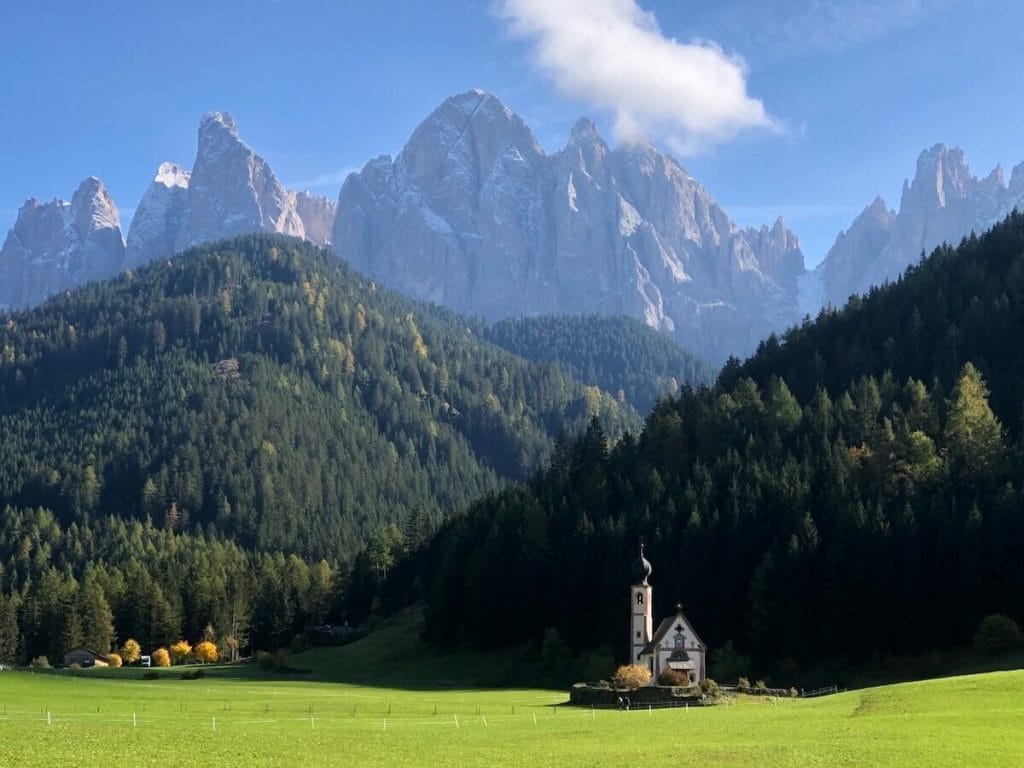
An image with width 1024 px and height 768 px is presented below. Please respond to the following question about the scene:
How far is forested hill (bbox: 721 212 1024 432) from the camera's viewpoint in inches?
5522

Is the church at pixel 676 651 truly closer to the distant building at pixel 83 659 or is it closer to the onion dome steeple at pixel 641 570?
the onion dome steeple at pixel 641 570

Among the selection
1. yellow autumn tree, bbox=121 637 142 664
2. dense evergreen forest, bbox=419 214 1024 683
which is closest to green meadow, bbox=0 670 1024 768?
dense evergreen forest, bbox=419 214 1024 683

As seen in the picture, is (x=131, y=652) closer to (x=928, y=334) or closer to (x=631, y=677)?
A: (x=631, y=677)

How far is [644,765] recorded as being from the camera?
34.6 m

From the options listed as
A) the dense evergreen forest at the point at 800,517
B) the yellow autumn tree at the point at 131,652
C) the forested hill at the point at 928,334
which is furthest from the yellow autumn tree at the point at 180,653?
the forested hill at the point at 928,334

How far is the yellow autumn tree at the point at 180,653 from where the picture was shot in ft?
455

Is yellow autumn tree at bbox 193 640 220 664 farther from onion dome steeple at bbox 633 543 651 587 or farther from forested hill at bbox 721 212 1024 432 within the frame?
forested hill at bbox 721 212 1024 432

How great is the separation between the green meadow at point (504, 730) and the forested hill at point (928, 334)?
80084 mm

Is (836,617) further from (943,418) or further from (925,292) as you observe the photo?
(925,292)

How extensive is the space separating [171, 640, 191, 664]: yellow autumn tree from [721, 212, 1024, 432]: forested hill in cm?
8243

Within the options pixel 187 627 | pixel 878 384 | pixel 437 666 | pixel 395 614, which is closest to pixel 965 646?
pixel 437 666

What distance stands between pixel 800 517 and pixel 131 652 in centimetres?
8933

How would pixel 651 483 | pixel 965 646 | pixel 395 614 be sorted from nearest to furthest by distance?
1. pixel 965 646
2. pixel 651 483
3. pixel 395 614

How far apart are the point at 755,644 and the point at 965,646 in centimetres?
1641
